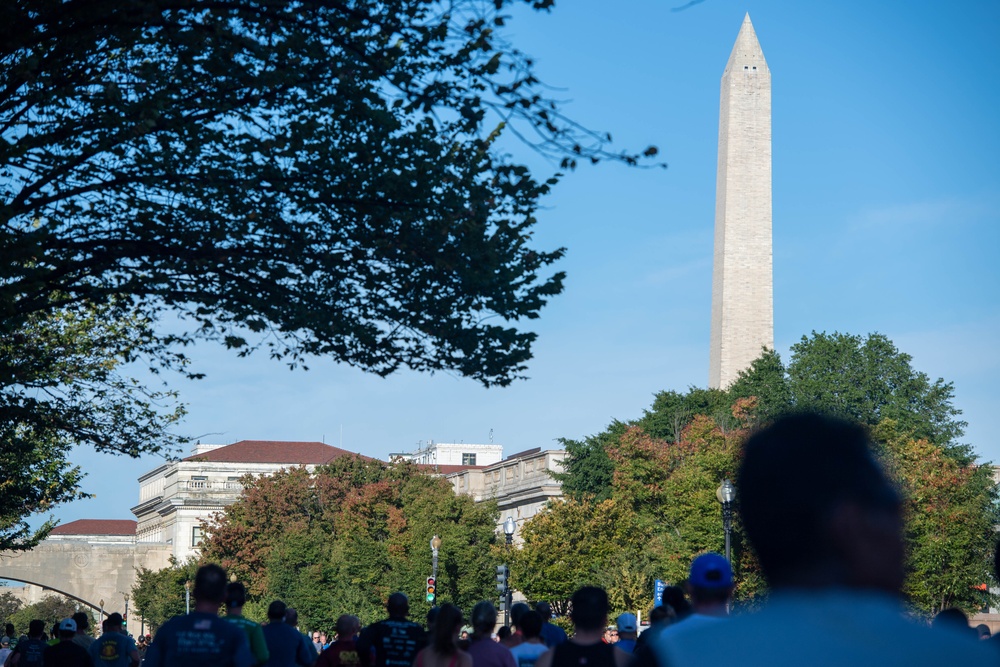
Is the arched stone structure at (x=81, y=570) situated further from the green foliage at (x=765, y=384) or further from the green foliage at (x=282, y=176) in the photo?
the green foliage at (x=282, y=176)

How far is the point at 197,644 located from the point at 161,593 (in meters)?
120

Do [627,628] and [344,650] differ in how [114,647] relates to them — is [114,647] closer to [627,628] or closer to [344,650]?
[344,650]

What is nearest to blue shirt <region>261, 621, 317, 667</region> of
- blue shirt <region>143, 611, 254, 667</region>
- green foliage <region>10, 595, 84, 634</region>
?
blue shirt <region>143, 611, 254, 667</region>

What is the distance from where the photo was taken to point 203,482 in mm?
153625

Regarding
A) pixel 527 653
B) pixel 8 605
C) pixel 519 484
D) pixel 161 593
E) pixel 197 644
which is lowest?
pixel 527 653

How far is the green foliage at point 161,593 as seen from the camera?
117 meters

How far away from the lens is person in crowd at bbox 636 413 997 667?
2.10 meters

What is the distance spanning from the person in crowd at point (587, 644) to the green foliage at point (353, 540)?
61747 millimetres

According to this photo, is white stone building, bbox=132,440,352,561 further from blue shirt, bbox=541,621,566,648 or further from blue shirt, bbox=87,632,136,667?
blue shirt, bbox=541,621,566,648

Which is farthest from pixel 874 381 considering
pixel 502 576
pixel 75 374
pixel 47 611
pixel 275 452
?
pixel 47 611

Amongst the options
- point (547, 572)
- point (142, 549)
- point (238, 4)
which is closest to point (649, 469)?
point (547, 572)

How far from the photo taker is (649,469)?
204ft

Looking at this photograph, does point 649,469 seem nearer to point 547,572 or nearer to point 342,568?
point 547,572

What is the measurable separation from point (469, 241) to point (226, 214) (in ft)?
8.55
